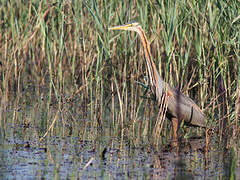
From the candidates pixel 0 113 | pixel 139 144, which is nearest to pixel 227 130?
pixel 139 144

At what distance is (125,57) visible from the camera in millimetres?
7180

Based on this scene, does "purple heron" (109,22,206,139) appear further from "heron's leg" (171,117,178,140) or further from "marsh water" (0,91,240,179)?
"marsh water" (0,91,240,179)

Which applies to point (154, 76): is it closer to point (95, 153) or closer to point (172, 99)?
point (172, 99)

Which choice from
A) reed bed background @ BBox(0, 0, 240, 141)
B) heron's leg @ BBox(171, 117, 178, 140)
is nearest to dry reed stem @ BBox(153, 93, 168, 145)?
heron's leg @ BBox(171, 117, 178, 140)

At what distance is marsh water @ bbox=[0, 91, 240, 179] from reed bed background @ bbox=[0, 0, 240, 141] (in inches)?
4.6

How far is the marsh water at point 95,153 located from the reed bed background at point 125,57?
12 cm

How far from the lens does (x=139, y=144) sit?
5.75 m

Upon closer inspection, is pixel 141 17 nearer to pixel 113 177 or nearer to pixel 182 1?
pixel 182 1

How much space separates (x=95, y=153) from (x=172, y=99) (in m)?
1.38

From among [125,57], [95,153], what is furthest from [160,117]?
[125,57]

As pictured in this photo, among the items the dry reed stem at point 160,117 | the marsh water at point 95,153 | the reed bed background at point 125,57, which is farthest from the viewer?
the reed bed background at point 125,57

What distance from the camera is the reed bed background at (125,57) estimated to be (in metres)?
6.20

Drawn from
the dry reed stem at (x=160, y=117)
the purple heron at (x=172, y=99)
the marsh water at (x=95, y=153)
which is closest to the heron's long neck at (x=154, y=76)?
the purple heron at (x=172, y=99)

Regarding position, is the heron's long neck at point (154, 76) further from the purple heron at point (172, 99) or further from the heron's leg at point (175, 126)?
the heron's leg at point (175, 126)
